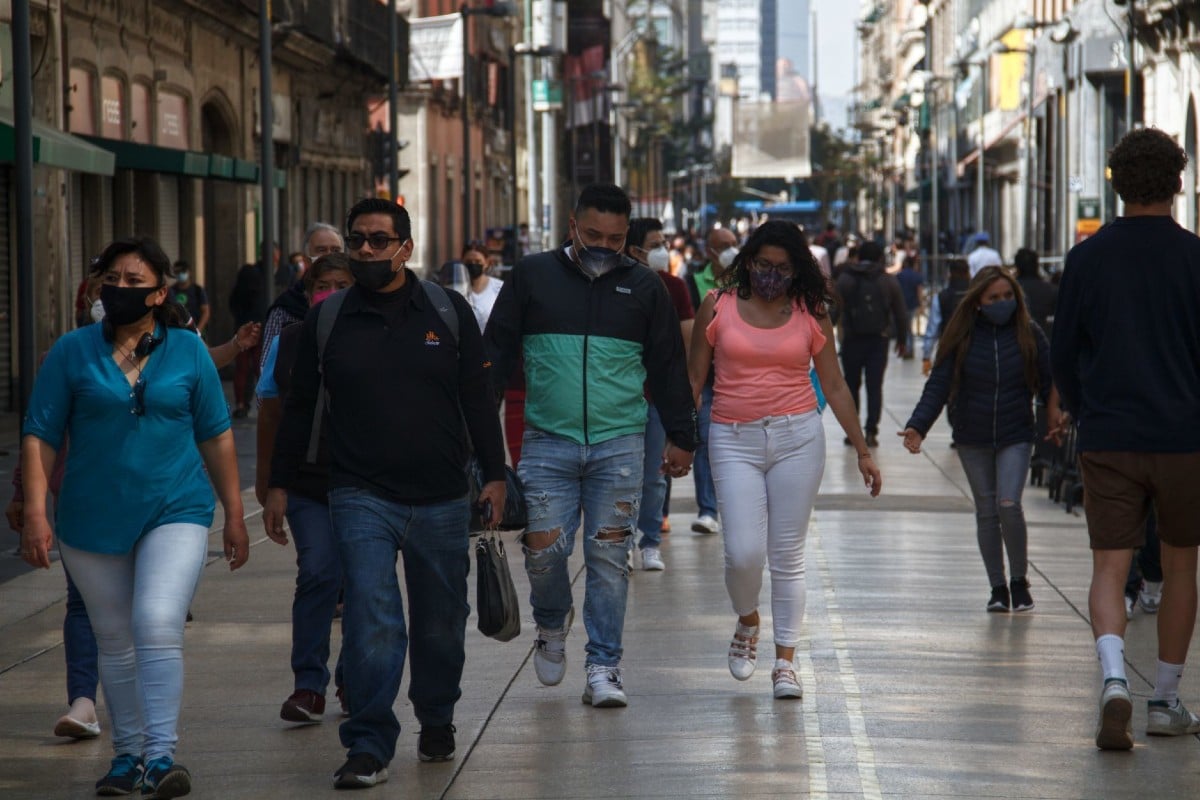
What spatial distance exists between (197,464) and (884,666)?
336 cm

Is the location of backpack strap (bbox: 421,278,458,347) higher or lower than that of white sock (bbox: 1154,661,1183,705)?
higher

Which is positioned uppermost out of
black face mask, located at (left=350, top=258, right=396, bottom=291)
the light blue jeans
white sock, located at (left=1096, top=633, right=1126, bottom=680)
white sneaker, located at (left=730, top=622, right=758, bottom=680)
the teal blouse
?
black face mask, located at (left=350, top=258, right=396, bottom=291)

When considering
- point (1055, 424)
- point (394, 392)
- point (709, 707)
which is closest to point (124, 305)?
point (394, 392)

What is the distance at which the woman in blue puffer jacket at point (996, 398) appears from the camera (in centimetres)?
1049

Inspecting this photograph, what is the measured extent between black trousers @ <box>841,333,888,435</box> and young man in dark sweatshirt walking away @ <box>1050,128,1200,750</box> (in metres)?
12.7

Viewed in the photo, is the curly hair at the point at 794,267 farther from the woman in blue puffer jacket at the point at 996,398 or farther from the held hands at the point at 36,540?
the held hands at the point at 36,540

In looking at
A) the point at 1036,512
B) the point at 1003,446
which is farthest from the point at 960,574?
the point at 1036,512

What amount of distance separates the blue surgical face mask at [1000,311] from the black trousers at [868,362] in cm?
965

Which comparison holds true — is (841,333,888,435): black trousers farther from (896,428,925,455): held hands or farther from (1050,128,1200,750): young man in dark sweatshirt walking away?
(1050,128,1200,750): young man in dark sweatshirt walking away

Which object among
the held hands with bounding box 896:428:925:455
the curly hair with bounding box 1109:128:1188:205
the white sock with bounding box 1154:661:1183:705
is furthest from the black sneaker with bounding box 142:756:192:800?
the held hands with bounding box 896:428:925:455

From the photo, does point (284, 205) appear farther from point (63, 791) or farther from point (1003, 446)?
point (63, 791)

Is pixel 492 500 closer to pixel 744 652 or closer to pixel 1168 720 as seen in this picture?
pixel 744 652

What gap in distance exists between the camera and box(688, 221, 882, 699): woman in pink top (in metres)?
8.50

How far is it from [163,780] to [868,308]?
47.2 feet
